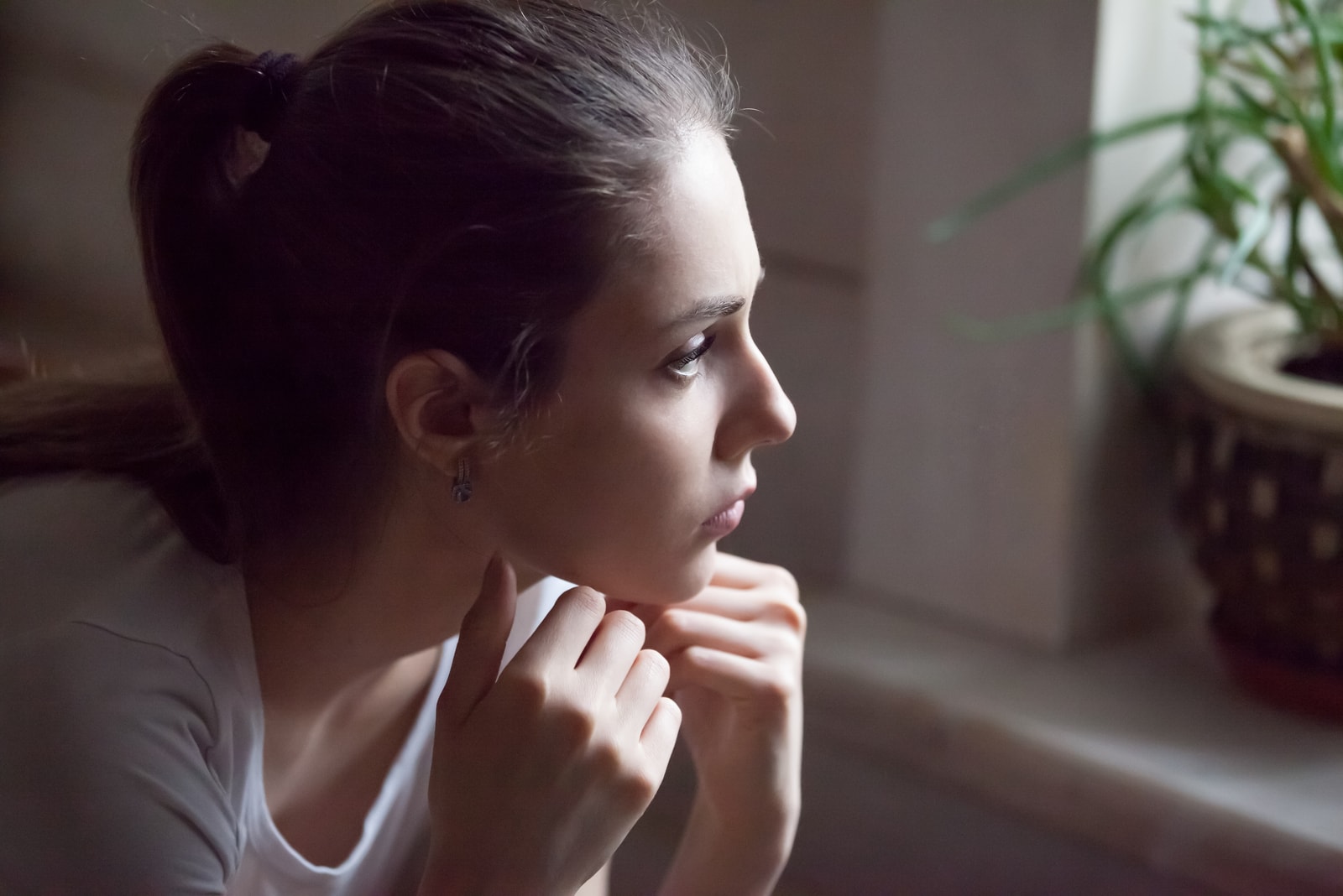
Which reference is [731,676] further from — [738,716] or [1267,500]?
[1267,500]

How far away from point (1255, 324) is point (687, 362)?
1.70 ft

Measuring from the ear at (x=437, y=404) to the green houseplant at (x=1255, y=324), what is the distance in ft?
1.48

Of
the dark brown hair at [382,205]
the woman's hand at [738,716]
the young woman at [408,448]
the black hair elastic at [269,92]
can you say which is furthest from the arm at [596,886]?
the black hair elastic at [269,92]

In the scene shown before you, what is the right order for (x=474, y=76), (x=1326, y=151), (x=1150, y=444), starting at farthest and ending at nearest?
(x=1150, y=444)
(x=1326, y=151)
(x=474, y=76)

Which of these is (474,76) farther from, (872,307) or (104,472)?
(872,307)

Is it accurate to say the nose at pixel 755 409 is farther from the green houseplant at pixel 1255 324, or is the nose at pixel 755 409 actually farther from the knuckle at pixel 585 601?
the green houseplant at pixel 1255 324

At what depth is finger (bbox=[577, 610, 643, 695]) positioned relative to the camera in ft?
1.86

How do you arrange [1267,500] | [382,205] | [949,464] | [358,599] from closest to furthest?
[382,205] → [358,599] → [1267,500] → [949,464]

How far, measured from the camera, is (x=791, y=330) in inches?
37.6

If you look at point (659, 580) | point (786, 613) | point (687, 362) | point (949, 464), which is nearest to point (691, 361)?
point (687, 362)

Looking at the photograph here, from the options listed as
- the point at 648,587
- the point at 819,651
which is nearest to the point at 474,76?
the point at 648,587

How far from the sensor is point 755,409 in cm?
57

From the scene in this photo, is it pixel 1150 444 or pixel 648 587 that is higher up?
pixel 648 587

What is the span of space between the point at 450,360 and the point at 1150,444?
575mm
